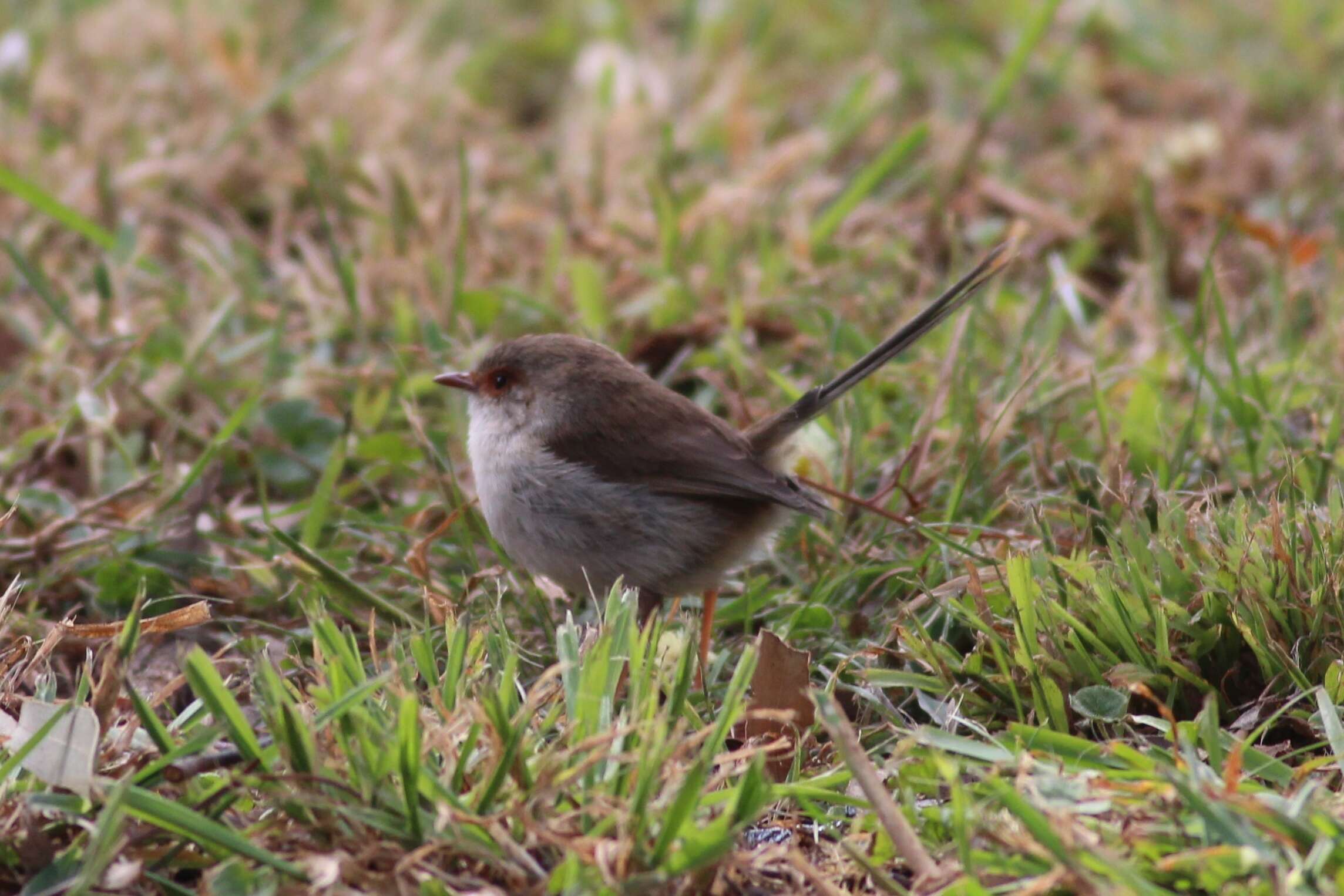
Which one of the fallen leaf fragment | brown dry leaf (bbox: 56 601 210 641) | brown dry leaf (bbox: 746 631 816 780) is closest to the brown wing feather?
brown dry leaf (bbox: 746 631 816 780)

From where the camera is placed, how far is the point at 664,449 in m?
3.93

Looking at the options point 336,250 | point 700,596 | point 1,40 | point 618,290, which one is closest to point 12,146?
point 1,40

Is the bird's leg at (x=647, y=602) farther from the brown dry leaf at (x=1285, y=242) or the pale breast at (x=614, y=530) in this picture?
the brown dry leaf at (x=1285, y=242)

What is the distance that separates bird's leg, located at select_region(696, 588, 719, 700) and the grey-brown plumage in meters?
0.04

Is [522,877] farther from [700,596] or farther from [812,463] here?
[812,463]

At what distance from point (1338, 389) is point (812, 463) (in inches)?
57.9

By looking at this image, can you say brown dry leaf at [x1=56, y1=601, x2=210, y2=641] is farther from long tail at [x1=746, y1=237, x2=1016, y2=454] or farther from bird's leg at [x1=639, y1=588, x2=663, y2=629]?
long tail at [x1=746, y1=237, x2=1016, y2=454]

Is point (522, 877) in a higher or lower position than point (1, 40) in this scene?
lower

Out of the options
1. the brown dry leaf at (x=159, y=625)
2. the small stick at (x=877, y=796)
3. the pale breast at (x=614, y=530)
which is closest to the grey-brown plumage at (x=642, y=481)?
the pale breast at (x=614, y=530)

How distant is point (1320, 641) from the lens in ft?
10.0

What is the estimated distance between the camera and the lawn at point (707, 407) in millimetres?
2492

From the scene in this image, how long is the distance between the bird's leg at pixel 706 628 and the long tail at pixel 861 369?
0.41 metres

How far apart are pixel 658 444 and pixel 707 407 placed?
0.86 meters

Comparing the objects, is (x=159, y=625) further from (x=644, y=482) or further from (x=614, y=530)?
(x=644, y=482)
